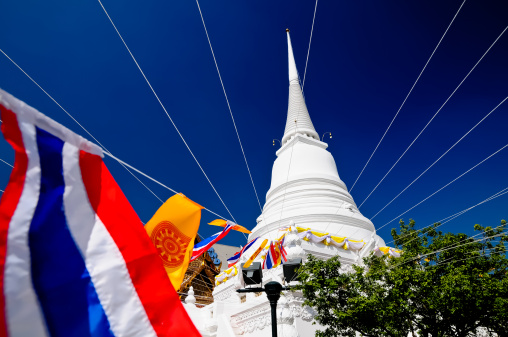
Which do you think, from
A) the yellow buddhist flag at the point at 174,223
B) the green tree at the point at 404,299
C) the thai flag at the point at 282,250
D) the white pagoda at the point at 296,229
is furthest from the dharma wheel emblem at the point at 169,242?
the thai flag at the point at 282,250

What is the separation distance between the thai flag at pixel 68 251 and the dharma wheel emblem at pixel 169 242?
3573mm

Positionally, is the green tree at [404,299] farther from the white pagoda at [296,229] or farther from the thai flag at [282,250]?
the thai flag at [282,250]

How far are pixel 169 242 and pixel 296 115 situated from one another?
18.9 m

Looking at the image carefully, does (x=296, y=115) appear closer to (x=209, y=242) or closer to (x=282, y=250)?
(x=282, y=250)

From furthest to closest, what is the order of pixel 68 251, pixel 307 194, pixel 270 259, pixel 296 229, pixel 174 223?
pixel 307 194 < pixel 296 229 < pixel 270 259 < pixel 174 223 < pixel 68 251

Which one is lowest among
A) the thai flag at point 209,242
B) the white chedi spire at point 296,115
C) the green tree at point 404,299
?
the green tree at point 404,299

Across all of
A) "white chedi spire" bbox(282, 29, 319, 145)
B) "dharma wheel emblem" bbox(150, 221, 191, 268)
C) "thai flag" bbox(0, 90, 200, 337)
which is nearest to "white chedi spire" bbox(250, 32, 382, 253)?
"white chedi spire" bbox(282, 29, 319, 145)

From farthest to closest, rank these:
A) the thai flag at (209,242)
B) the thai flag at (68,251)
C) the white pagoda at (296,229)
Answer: the white pagoda at (296,229)
the thai flag at (209,242)
the thai flag at (68,251)

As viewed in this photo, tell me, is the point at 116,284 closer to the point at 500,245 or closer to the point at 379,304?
the point at 379,304

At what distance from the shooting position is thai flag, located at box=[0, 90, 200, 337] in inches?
87.1

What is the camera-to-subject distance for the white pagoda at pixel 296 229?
10891 mm

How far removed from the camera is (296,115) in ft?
78.9

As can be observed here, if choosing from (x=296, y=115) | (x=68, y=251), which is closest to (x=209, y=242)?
(x=68, y=251)

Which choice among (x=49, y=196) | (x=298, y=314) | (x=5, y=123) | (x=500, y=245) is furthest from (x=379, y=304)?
(x=5, y=123)
